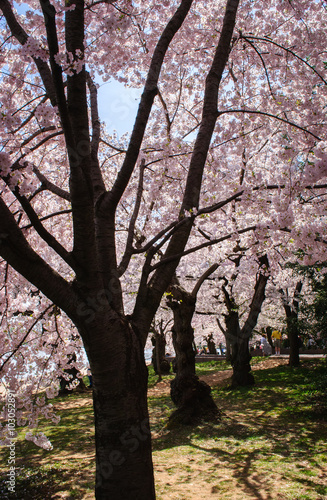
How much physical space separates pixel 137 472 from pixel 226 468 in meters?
3.31

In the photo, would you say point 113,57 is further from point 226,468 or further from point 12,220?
point 226,468

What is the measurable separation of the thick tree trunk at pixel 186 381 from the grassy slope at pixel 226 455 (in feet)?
1.39

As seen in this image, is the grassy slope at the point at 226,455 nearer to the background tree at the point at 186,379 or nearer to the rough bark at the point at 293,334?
the background tree at the point at 186,379

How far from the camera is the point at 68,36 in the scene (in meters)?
3.38

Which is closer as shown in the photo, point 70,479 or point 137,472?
point 137,472

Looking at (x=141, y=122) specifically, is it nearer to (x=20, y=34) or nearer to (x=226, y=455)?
(x=20, y=34)

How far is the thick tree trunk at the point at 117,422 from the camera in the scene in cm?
320

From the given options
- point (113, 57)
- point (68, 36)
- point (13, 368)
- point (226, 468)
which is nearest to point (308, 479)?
point (226, 468)

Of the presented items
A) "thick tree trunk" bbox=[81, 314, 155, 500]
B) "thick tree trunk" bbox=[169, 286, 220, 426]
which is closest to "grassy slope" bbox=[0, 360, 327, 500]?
"thick tree trunk" bbox=[169, 286, 220, 426]

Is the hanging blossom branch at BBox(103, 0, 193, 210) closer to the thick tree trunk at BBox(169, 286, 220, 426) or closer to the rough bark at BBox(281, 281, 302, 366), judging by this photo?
the thick tree trunk at BBox(169, 286, 220, 426)

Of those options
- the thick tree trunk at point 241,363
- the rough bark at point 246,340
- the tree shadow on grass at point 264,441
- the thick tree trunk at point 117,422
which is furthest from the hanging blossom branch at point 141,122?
the thick tree trunk at point 241,363

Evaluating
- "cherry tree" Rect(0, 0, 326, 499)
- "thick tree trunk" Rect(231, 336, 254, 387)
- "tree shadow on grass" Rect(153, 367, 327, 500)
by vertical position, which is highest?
"cherry tree" Rect(0, 0, 326, 499)

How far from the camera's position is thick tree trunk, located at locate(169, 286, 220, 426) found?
9.04 m

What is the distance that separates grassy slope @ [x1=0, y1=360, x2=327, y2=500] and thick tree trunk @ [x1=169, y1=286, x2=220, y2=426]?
423 millimetres
